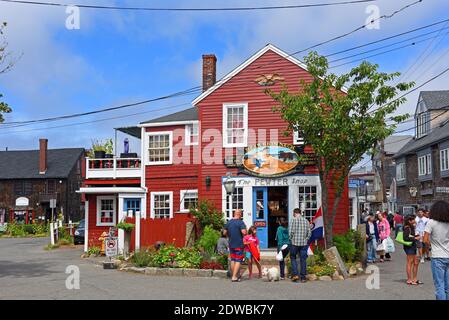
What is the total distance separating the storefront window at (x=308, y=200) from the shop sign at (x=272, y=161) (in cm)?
95

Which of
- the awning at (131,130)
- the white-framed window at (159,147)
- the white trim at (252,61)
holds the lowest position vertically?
the white-framed window at (159,147)

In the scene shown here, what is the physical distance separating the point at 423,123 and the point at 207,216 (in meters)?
25.9

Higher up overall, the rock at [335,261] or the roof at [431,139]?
the roof at [431,139]

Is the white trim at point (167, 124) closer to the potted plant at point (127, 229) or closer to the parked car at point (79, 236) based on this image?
the potted plant at point (127, 229)

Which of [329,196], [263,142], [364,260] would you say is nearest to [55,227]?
[263,142]

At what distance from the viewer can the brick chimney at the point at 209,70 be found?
2481 cm

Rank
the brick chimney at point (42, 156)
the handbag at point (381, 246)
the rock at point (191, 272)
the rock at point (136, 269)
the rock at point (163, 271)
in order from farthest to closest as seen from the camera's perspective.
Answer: the brick chimney at point (42, 156) → the handbag at point (381, 246) → the rock at point (136, 269) → the rock at point (163, 271) → the rock at point (191, 272)

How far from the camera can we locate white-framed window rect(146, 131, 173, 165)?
23.3m

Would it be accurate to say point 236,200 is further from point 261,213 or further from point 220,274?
point 220,274

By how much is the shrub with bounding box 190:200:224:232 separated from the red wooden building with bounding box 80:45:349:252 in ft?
1.45

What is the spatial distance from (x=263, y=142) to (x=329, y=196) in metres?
3.22

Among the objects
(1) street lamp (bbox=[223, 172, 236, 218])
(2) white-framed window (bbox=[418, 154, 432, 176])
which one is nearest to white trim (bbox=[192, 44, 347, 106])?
(1) street lamp (bbox=[223, 172, 236, 218])

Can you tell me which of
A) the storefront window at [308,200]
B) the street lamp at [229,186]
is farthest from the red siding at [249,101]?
the storefront window at [308,200]

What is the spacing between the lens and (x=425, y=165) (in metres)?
38.5
